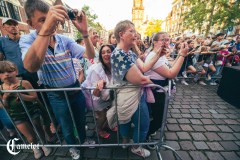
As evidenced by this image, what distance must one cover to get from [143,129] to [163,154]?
788 millimetres

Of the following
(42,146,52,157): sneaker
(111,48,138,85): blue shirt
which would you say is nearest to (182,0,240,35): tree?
(111,48,138,85): blue shirt

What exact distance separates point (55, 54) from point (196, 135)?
11.0 feet

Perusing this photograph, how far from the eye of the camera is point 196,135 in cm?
301

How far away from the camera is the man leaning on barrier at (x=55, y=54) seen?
4.15 ft

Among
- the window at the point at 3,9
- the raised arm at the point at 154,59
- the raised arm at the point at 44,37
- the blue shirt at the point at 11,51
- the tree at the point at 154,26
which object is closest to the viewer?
the raised arm at the point at 44,37

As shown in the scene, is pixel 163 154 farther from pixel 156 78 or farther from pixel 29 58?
pixel 29 58

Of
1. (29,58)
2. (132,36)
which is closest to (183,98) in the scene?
(132,36)

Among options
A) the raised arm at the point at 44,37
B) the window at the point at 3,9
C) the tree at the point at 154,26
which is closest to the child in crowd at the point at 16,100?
the raised arm at the point at 44,37

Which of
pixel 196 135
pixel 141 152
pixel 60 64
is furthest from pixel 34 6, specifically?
pixel 196 135

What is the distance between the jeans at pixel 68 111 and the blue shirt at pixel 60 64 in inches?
8.4

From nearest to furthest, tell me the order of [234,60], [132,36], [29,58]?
[29,58] < [132,36] < [234,60]

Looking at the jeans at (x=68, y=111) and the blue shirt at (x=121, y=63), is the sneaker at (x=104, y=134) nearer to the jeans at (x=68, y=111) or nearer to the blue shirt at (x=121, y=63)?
the jeans at (x=68, y=111)

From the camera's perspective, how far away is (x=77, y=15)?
5.26 feet

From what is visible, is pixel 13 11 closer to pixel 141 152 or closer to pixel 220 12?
pixel 141 152
